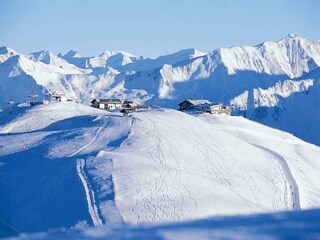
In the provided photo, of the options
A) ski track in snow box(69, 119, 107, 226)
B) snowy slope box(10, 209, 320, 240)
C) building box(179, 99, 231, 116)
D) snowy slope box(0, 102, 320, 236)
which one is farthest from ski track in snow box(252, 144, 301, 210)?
building box(179, 99, 231, 116)

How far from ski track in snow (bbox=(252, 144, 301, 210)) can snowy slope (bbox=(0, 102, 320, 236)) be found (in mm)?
91

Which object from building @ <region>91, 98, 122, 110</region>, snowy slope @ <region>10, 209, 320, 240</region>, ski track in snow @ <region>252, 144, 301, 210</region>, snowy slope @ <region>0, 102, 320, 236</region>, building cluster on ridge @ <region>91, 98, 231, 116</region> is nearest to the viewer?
snowy slope @ <region>10, 209, 320, 240</region>

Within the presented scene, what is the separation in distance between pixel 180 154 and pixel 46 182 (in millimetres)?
12387

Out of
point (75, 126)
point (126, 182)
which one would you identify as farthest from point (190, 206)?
point (75, 126)

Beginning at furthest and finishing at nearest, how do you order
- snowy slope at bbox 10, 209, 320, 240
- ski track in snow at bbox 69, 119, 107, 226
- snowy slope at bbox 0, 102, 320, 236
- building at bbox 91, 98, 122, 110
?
building at bbox 91, 98, 122, 110
snowy slope at bbox 0, 102, 320, 236
ski track in snow at bbox 69, 119, 107, 226
snowy slope at bbox 10, 209, 320, 240

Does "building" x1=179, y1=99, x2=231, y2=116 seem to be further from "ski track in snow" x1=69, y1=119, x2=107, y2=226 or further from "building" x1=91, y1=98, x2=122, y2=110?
"ski track in snow" x1=69, y1=119, x2=107, y2=226

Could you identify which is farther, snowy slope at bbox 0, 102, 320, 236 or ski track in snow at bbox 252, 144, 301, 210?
ski track in snow at bbox 252, 144, 301, 210

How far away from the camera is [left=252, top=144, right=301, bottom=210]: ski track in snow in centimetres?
3931

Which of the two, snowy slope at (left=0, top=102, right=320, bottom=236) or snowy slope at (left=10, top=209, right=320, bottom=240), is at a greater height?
snowy slope at (left=10, top=209, right=320, bottom=240)

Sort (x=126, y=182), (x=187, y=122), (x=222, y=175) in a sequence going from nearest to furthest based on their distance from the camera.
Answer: (x=126, y=182)
(x=222, y=175)
(x=187, y=122)

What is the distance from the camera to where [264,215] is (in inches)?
270

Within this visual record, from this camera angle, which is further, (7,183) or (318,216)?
(7,183)

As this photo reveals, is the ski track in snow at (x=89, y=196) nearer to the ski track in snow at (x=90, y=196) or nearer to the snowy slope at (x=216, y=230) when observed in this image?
the ski track in snow at (x=90, y=196)

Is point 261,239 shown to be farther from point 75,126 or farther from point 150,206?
point 75,126
